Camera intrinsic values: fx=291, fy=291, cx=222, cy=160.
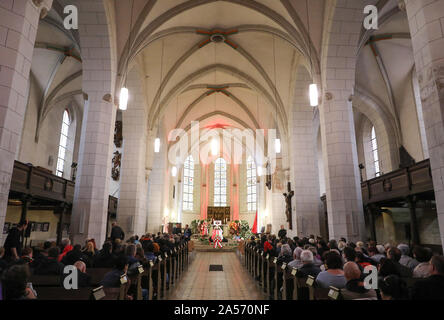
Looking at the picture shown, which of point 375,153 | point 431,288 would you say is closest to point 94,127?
point 431,288

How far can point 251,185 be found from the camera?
27609 millimetres

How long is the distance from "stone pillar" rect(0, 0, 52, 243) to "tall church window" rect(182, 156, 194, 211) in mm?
23330

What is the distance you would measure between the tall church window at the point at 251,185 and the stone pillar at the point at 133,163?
1553 cm

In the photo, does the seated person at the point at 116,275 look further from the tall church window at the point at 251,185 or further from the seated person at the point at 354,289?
the tall church window at the point at 251,185

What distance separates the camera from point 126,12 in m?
8.79

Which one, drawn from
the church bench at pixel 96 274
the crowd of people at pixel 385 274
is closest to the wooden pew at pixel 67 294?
the church bench at pixel 96 274

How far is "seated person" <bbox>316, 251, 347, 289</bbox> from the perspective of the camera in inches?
124

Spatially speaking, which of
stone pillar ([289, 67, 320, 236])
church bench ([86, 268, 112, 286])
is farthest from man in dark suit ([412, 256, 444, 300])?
stone pillar ([289, 67, 320, 236])

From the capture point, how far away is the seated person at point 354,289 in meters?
2.48

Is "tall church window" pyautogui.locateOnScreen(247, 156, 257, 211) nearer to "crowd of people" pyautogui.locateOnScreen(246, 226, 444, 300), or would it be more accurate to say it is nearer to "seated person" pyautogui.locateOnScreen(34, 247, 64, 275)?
"crowd of people" pyautogui.locateOnScreen(246, 226, 444, 300)

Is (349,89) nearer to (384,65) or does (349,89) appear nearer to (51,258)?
(384,65)

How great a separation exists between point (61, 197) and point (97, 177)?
316 centimetres

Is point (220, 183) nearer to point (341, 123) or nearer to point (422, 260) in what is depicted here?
point (341, 123)

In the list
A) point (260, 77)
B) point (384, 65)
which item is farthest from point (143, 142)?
point (384, 65)
